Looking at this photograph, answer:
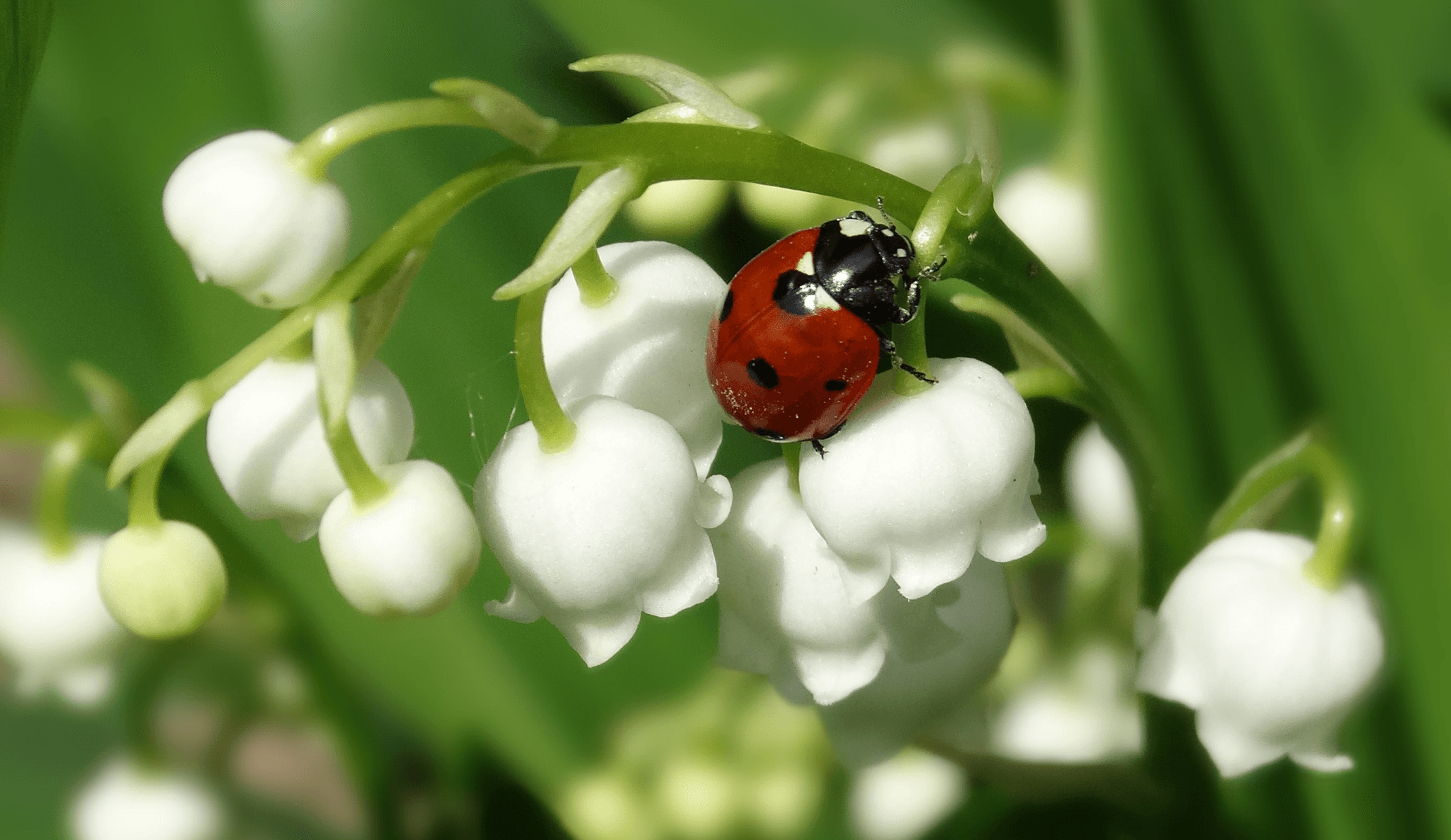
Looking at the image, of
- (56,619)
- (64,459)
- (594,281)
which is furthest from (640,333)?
(56,619)

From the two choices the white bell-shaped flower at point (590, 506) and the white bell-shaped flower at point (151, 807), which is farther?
the white bell-shaped flower at point (151, 807)

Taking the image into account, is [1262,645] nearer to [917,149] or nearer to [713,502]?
[713,502]

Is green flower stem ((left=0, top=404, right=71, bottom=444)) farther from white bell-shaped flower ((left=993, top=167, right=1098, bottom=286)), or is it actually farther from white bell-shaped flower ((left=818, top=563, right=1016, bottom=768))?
white bell-shaped flower ((left=993, top=167, right=1098, bottom=286))

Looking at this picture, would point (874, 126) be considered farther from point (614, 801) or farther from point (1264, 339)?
point (614, 801)

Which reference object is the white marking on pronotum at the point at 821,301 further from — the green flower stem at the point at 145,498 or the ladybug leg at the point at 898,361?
the green flower stem at the point at 145,498

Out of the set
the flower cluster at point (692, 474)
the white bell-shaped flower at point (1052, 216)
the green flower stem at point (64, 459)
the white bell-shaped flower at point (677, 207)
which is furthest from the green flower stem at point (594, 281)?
the white bell-shaped flower at point (1052, 216)

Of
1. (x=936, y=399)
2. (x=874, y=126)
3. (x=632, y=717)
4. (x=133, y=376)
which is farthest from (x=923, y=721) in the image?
(x=133, y=376)
